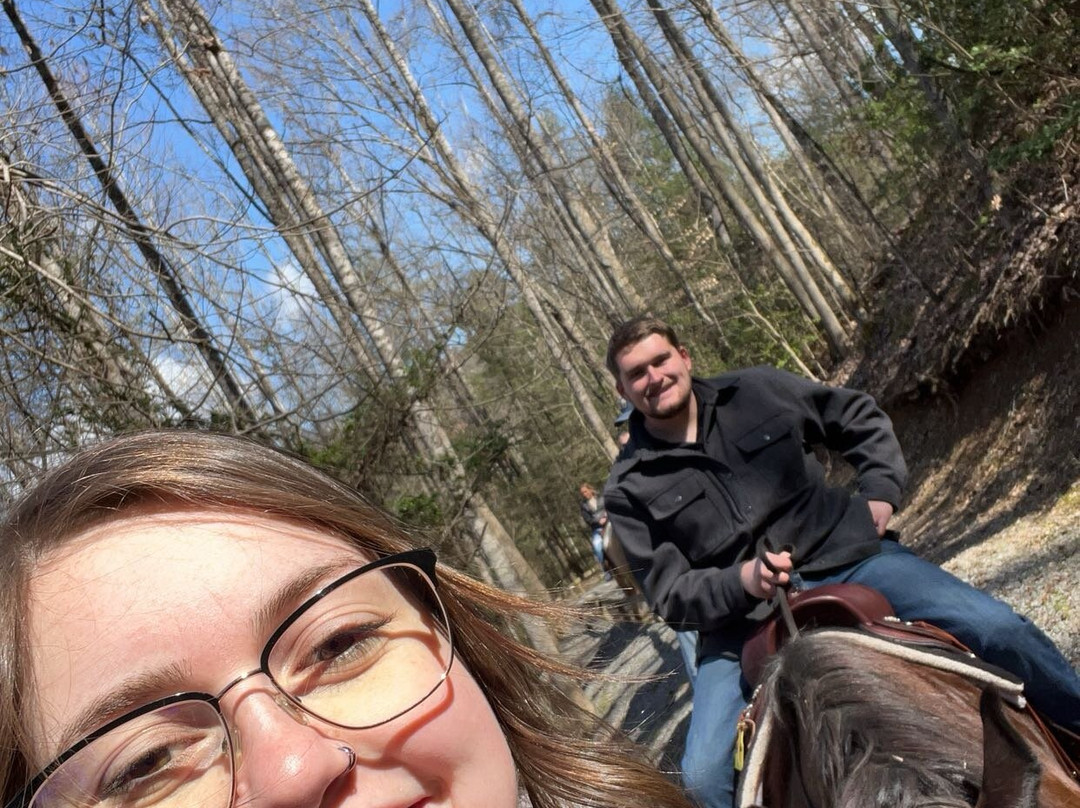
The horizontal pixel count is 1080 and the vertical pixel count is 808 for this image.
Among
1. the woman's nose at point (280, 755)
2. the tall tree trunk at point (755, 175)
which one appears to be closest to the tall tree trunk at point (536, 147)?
the tall tree trunk at point (755, 175)

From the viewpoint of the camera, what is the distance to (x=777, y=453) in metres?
3.56

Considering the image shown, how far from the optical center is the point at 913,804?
143 cm

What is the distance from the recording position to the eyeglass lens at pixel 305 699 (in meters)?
1.00

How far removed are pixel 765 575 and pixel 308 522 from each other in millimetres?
1903

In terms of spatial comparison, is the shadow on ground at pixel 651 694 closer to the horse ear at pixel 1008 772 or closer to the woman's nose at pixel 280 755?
the horse ear at pixel 1008 772

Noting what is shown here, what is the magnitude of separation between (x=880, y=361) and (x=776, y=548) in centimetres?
1054

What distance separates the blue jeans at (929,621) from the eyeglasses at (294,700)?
6.46ft

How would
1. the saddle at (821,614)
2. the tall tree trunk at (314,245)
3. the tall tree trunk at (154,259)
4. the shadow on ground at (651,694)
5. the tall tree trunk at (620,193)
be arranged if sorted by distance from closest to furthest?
the saddle at (821,614) → the tall tree trunk at (154,259) → the tall tree trunk at (314,245) → the shadow on ground at (651,694) → the tall tree trunk at (620,193)

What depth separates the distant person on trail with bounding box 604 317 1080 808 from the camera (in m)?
2.99

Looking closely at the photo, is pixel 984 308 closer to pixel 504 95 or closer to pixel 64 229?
pixel 504 95

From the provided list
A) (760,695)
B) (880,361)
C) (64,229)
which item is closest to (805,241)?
(880,361)

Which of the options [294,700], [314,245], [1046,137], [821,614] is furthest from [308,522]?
[1046,137]

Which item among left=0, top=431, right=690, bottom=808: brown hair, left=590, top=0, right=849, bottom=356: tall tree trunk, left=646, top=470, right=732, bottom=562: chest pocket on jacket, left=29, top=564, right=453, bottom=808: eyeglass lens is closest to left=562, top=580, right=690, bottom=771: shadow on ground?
left=646, top=470, right=732, bottom=562: chest pocket on jacket

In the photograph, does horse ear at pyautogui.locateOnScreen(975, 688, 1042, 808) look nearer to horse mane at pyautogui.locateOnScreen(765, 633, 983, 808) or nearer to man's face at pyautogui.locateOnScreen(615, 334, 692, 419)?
horse mane at pyautogui.locateOnScreen(765, 633, 983, 808)
